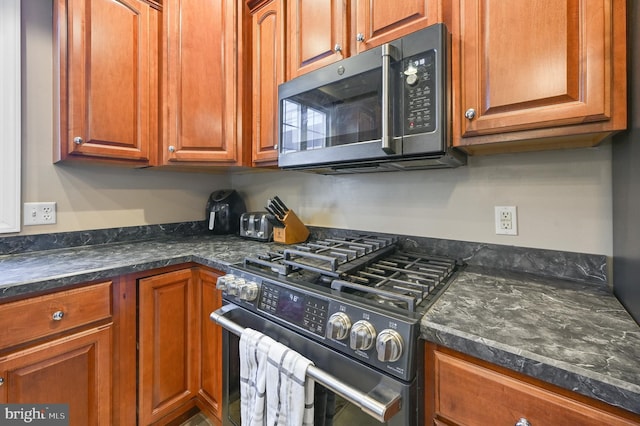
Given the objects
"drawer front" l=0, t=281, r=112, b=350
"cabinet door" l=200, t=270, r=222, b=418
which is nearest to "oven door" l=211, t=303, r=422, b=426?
"cabinet door" l=200, t=270, r=222, b=418

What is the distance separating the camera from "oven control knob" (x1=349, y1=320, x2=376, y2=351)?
707mm

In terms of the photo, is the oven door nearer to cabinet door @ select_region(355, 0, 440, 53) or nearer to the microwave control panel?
the microwave control panel

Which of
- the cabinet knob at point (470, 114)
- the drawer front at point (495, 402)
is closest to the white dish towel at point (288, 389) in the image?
the drawer front at point (495, 402)

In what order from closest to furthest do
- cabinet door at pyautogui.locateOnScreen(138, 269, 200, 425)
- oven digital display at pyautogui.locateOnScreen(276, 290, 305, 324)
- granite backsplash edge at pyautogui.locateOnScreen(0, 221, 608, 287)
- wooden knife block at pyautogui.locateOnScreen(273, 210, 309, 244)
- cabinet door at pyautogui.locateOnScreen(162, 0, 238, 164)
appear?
oven digital display at pyautogui.locateOnScreen(276, 290, 305, 324), granite backsplash edge at pyautogui.locateOnScreen(0, 221, 608, 287), cabinet door at pyautogui.locateOnScreen(138, 269, 200, 425), cabinet door at pyautogui.locateOnScreen(162, 0, 238, 164), wooden knife block at pyautogui.locateOnScreen(273, 210, 309, 244)

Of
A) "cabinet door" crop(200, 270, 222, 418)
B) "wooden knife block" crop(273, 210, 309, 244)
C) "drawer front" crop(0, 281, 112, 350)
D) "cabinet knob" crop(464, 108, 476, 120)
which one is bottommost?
"cabinet door" crop(200, 270, 222, 418)

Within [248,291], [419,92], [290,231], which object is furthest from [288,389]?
[419,92]

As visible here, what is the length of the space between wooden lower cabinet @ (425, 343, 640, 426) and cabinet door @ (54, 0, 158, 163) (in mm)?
1664

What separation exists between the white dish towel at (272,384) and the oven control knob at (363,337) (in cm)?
17

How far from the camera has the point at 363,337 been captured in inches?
27.9

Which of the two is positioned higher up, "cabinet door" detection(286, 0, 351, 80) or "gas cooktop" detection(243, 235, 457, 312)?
"cabinet door" detection(286, 0, 351, 80)

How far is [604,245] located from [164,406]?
6.26 ft

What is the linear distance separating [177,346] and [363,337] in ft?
3.51

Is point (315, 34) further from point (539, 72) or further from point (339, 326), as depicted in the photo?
point (339, 326)

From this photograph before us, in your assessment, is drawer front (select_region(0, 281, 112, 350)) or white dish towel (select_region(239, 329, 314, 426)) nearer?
white dish towel (select_region(239, 329, 314, 426))
